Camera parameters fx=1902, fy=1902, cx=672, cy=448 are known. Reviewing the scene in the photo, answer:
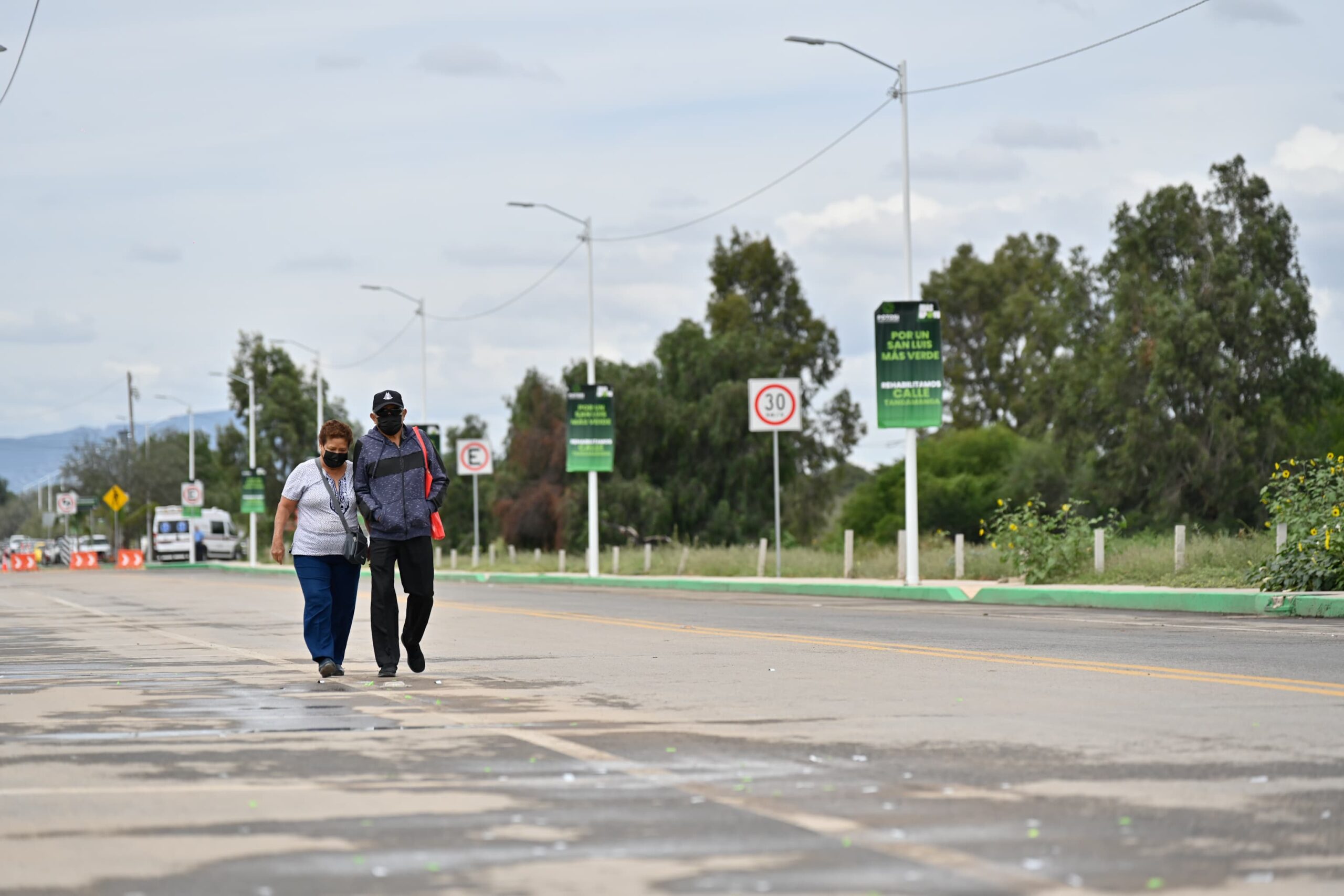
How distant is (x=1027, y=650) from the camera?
624 inches

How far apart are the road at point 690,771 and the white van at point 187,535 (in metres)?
85.2

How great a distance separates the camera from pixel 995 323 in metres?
89.9

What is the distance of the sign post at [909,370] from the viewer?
108 feet

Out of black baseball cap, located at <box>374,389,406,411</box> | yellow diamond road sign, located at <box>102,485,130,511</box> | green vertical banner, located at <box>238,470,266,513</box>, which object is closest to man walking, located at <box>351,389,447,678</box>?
black baseball cap, located at <box>374,389,406,411</box>

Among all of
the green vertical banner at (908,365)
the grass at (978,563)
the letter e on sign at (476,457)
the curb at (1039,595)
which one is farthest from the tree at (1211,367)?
the green vertical banner at (908,365)

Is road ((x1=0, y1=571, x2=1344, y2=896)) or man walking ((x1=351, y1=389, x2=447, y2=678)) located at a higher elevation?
man walking ((x1=351, y1=389, x2=447, y2=678))

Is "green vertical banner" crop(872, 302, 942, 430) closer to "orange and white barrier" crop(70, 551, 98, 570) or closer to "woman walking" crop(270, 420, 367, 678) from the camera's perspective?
"woman walking" crop(270, 420, 367, 678)

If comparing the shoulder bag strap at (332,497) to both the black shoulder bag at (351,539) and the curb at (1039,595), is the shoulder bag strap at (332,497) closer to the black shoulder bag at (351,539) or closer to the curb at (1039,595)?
the black shoulder bag at (351,539)

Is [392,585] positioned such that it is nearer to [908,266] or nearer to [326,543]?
[326,543]

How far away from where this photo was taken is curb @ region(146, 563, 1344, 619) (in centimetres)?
2236

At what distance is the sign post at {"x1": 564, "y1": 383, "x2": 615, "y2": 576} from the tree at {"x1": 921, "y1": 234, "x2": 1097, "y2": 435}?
134ft

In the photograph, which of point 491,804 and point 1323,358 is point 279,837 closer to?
point 491,804

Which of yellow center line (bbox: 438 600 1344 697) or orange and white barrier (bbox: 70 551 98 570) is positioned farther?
orange and white barrier (bbox: 70 551 98 570)

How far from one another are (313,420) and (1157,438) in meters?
76.0
